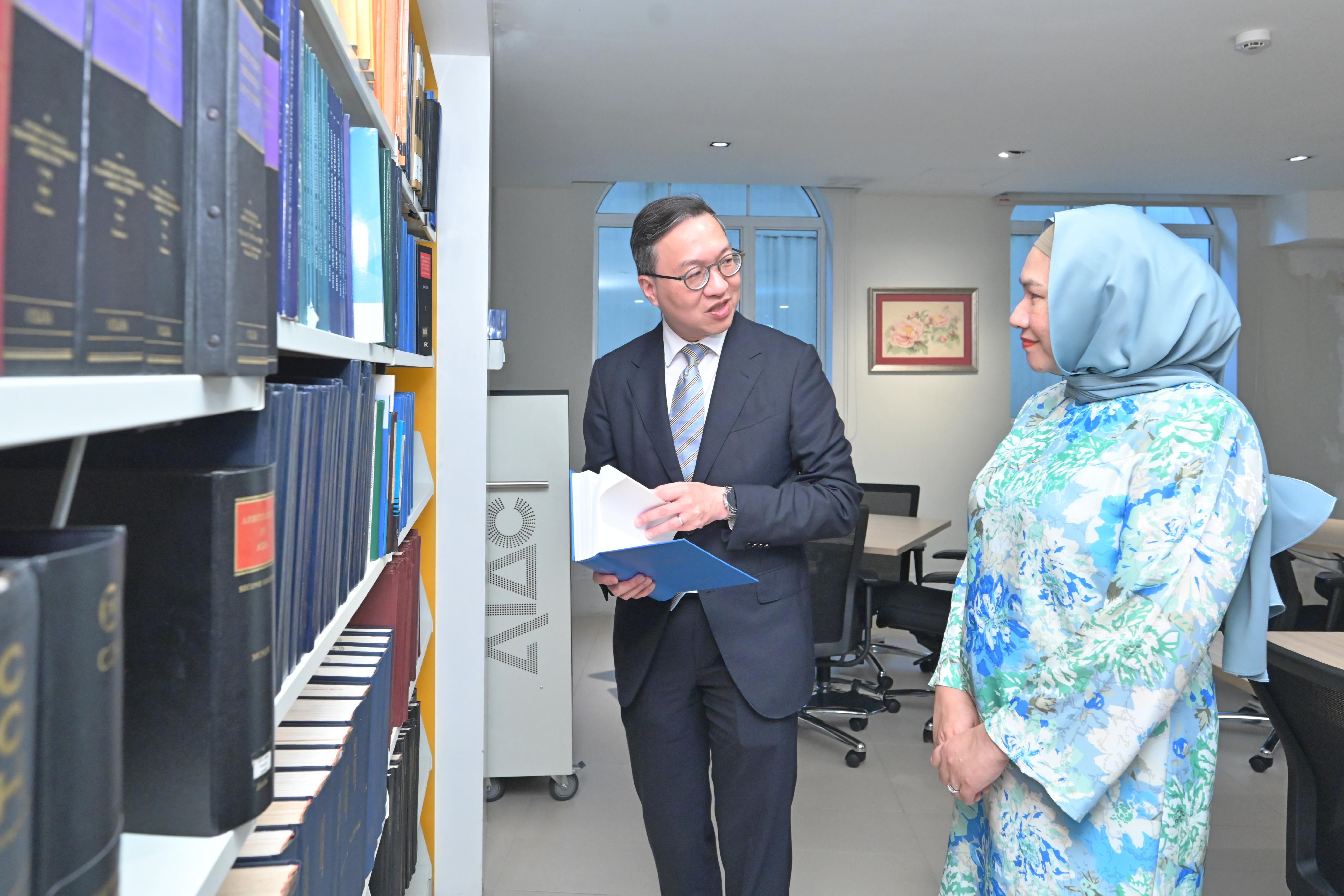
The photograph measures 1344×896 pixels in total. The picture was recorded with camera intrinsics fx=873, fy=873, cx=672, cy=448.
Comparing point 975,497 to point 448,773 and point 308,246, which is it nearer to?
point 308,246

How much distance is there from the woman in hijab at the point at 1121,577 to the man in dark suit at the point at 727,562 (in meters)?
0.42

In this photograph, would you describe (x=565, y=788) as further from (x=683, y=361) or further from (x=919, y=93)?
(x=919, y=93)

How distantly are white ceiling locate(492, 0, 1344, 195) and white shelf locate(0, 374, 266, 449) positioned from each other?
10.7 ft

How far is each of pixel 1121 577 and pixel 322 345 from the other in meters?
1.13

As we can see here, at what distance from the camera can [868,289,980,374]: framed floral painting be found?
258 inches

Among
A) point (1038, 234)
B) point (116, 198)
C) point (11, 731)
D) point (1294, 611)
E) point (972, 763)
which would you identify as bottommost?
point (1294, 611)

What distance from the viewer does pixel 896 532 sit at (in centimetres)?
445

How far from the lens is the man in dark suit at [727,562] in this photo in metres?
1.73

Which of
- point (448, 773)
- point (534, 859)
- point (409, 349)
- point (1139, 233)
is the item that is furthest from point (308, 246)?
point (534, 859)

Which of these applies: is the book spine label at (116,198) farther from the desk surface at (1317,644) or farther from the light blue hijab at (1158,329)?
the desk surface at (1317,644)

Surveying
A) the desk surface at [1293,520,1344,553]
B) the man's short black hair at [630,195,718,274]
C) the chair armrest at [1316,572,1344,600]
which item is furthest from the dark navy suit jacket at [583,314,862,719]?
the desk surface at [1293,520,1344,553]

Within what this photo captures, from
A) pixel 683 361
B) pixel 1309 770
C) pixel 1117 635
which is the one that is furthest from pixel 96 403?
pixel 1309 770

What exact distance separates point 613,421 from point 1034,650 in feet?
3.14

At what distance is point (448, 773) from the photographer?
2477mm
